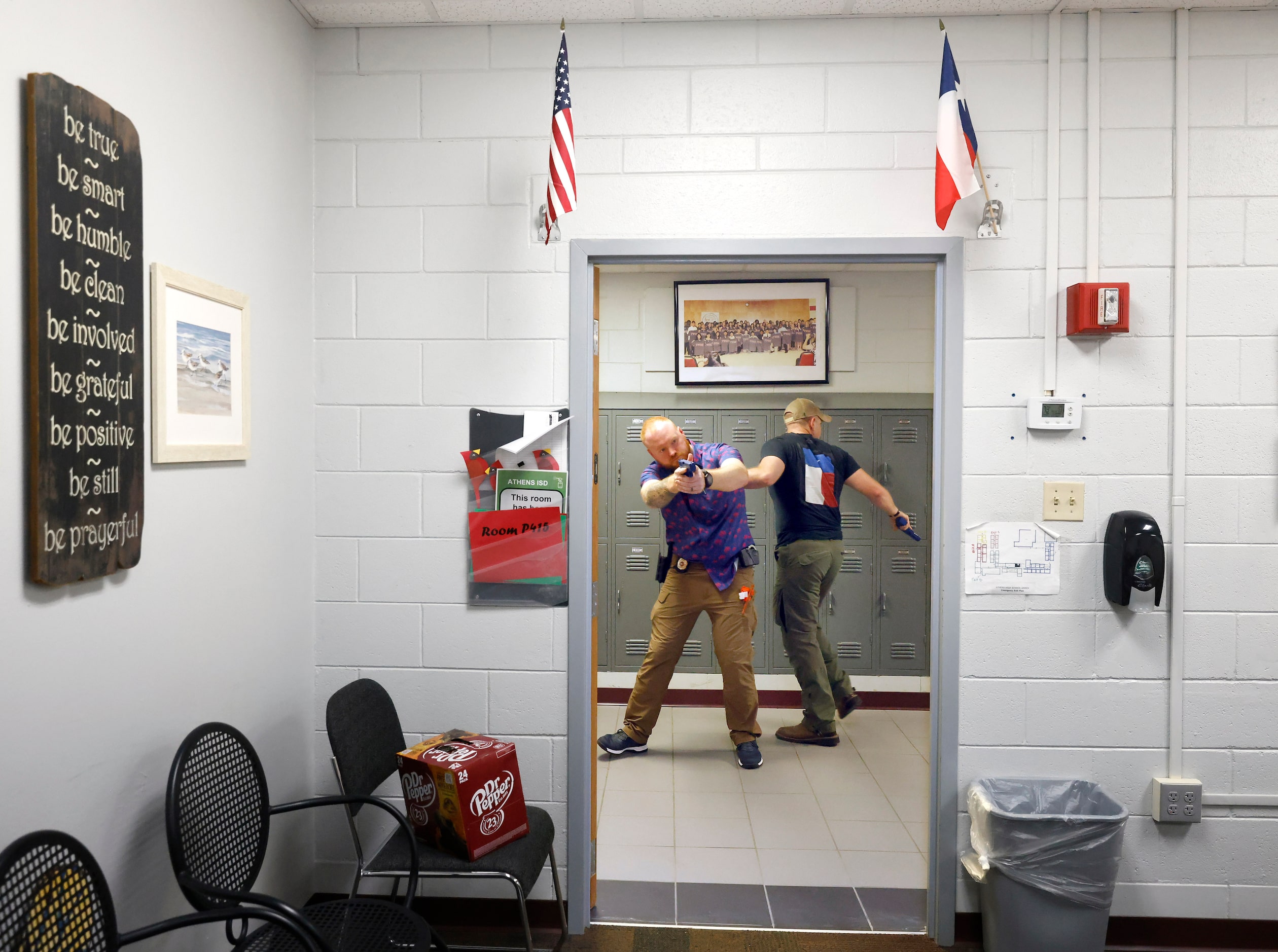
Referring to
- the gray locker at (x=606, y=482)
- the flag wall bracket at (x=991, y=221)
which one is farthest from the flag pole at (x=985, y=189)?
the gray locker at (x=606, y=482)

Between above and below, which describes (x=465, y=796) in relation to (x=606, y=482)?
below

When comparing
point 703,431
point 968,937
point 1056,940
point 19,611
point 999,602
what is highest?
point 703,431

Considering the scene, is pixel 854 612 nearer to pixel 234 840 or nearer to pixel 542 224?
pixel 542 224

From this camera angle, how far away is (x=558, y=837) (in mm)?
2234

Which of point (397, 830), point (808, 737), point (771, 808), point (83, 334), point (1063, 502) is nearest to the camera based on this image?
point (83, 334)

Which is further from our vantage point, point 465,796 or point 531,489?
point 531,489

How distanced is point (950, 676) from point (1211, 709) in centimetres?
72

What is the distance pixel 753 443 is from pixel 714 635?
1.08 m

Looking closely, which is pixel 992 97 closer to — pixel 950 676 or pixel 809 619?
pixel 950 676

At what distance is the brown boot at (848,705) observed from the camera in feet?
12.5

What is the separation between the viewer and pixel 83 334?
1343mm

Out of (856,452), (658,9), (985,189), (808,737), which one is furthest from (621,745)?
(658,9)

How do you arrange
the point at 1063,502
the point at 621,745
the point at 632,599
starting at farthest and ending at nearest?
the point at 632,599, the point at 621,745, the point at 1063,502

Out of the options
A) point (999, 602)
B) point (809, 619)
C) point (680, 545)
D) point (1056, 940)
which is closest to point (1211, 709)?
point (999, 602)
